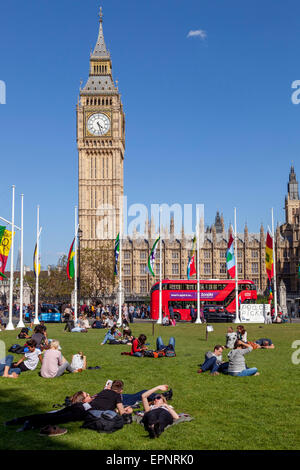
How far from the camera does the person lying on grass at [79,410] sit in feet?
26.3

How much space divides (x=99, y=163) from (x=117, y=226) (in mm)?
10668

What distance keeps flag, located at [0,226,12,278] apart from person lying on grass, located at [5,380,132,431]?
16.4 meters

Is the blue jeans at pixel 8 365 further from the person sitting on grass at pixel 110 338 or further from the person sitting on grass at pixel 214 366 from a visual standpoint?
the person sitting on grass at pixel 110 338

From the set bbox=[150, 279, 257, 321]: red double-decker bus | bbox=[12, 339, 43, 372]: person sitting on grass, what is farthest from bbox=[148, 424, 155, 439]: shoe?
bbox=[150, 279, 257, 321]: red double-decker bus

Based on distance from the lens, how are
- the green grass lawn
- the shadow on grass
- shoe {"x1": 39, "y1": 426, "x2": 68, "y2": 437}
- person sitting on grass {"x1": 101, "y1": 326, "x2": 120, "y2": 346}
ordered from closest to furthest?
1. the shadow on grass
2. the green grass lawn
3. shoe {"x1": 39, "y1": 426, "x2": 68, "y2": 437}
4. person sitting on grass {"x1": 101, "y1": 326, "x2": 120, "y2": 346}

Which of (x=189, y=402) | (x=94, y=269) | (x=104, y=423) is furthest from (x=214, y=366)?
(x=94, y=269)

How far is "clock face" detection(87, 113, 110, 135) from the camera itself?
8512 centimetres

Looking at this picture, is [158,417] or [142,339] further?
[142,339]

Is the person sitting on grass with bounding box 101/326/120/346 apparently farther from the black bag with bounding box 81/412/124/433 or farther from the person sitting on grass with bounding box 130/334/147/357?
the black bag with bounding box 81/412/124/433

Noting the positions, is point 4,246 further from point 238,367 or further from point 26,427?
point 26,427

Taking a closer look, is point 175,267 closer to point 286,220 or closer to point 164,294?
point 286,220

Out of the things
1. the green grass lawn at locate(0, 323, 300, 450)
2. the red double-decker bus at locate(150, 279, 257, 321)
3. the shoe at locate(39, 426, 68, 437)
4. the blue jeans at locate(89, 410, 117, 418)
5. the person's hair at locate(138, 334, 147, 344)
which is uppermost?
the red double-decker bus at locate(150, 279, 257, 321)

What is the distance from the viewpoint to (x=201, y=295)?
45.9 metres
